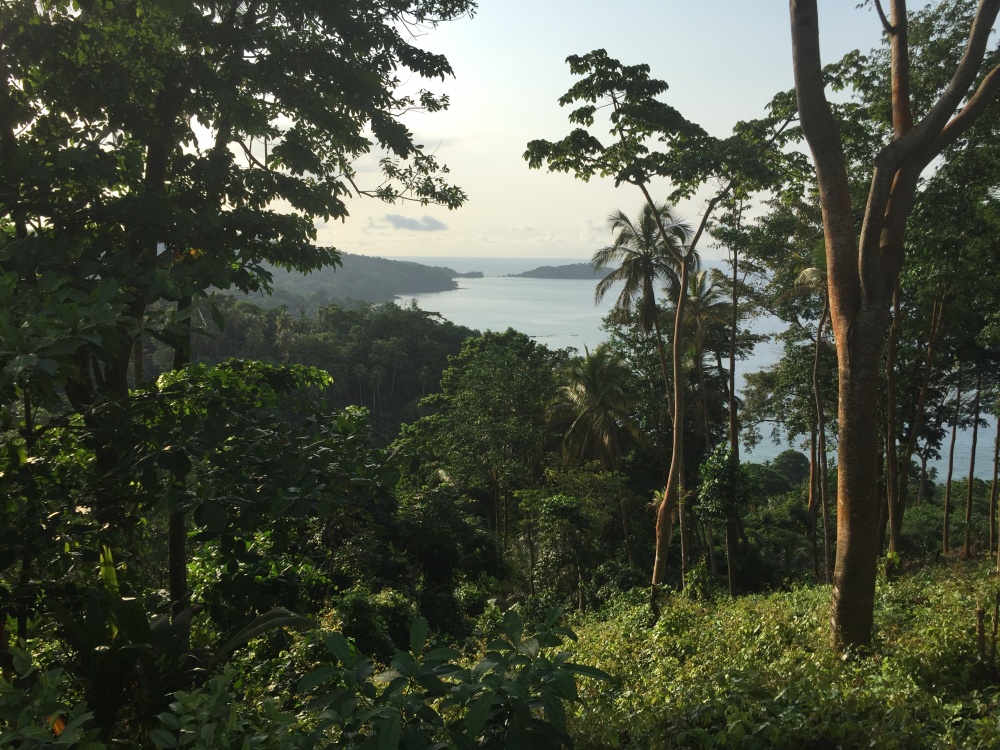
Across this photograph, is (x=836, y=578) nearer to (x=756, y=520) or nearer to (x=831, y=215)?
(x=831, y=215)

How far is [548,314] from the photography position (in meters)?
75.9

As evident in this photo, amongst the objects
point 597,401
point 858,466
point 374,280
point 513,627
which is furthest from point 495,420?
point 374,280

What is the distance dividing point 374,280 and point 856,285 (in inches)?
4727

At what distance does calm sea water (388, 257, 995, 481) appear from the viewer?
1392 inches

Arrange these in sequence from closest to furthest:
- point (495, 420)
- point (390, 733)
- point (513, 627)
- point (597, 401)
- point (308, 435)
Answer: point (390, 733) → point (513, 627) → point (308, 435) → point (495, 420) → point (597, 401)

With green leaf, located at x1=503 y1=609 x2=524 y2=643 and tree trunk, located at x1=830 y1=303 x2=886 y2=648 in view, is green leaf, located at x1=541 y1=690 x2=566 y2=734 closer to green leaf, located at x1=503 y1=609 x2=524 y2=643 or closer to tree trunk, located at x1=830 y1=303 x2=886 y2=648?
green leaf, located at x1=503 y1=609 x2=524 y2=643

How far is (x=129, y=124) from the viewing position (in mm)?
4488

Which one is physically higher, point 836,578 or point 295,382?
point 295,382

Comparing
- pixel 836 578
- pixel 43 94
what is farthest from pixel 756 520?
pixel 43 94

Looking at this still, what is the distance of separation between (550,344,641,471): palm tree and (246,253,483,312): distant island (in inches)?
3427

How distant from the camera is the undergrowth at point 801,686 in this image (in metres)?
3.05

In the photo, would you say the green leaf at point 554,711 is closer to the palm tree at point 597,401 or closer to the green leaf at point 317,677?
the green leaf at point 317,677

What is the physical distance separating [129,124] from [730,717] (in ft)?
16.2

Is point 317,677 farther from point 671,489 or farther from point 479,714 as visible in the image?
point 671,489
